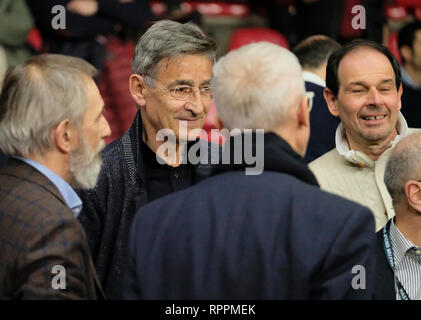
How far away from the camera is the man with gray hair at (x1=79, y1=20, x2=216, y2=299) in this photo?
3.46 meters

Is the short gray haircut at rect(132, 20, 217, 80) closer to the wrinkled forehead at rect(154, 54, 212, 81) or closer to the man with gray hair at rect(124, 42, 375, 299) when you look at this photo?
Answer: the wrinkled forehead at rect(154, 54, 212, 81)

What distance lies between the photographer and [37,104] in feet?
9.13

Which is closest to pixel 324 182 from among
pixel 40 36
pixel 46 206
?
pixel 46 206

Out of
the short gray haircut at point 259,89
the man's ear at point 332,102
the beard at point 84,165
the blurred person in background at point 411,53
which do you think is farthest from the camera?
the blurred person in background at point 411,53

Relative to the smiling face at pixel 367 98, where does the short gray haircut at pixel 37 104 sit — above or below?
below

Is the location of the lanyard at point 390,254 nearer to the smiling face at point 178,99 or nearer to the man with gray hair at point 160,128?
the man with gray hair at point 160,128

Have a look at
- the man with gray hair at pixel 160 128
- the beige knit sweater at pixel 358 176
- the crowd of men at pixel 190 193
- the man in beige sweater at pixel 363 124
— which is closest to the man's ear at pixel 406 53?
the man in beige sweater at pixel 363 124

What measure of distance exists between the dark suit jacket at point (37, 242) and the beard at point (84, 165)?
0.18 meters

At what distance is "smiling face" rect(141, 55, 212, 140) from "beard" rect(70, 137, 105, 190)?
23.2 inches

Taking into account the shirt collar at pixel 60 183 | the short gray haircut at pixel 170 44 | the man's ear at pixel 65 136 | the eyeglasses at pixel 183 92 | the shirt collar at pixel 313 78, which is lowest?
the shirt collar at pixel 60 183

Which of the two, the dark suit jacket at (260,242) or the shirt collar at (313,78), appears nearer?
the dark suit jacket at (260,242)

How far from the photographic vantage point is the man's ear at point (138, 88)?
3.65 metres

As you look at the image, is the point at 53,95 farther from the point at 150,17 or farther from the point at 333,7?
the point at 333,7

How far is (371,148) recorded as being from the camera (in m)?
3.93
